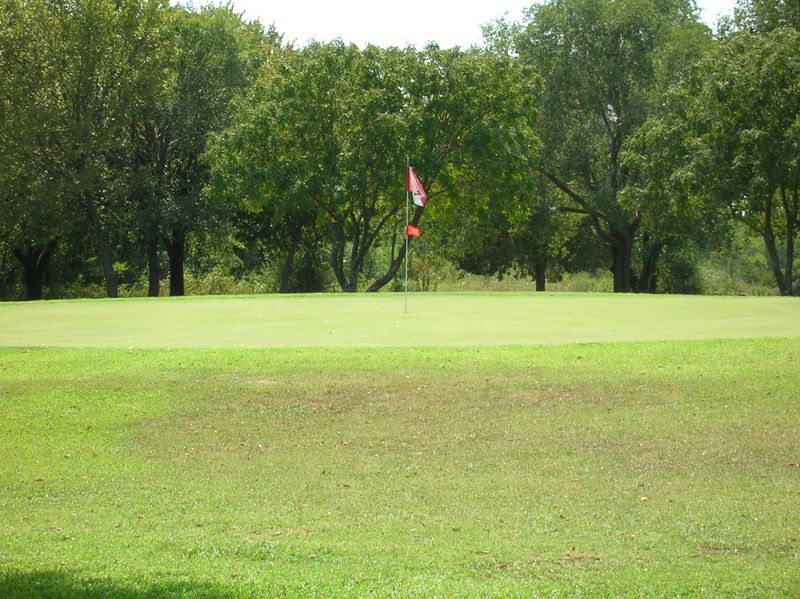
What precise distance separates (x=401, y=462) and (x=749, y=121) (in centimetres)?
3642

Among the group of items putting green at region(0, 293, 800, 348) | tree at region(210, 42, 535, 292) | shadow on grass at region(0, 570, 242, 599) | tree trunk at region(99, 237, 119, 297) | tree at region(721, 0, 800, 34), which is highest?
tree at region(721, 0, 800, 34)

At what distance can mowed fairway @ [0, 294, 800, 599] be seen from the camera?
23.1 feet

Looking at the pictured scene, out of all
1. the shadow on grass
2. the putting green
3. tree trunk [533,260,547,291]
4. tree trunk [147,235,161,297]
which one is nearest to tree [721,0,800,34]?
tree trunk [533,260,547,291]

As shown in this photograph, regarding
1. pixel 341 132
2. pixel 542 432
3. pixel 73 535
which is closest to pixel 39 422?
pixel 73 535

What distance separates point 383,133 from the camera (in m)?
41.9

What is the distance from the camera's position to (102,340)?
1775cm

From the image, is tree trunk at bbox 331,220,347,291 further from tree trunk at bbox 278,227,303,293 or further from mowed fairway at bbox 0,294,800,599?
mowed fairway at bbox 0,294,800,599

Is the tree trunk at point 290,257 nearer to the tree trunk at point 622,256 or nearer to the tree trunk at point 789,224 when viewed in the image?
the tree trunk at point 622,256

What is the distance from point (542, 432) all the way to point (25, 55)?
1501 inches

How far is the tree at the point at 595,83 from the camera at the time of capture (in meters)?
50.8

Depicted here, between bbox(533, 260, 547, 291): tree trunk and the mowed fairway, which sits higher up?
bbox(533, 260, 547, 291): tree trunk

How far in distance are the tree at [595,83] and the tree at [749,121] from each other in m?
5.92

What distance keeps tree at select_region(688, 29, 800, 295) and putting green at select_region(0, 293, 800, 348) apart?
16470mm

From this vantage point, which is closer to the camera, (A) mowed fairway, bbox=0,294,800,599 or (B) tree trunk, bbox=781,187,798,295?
(A) mowed fairway, bbox=0,294,800,599
